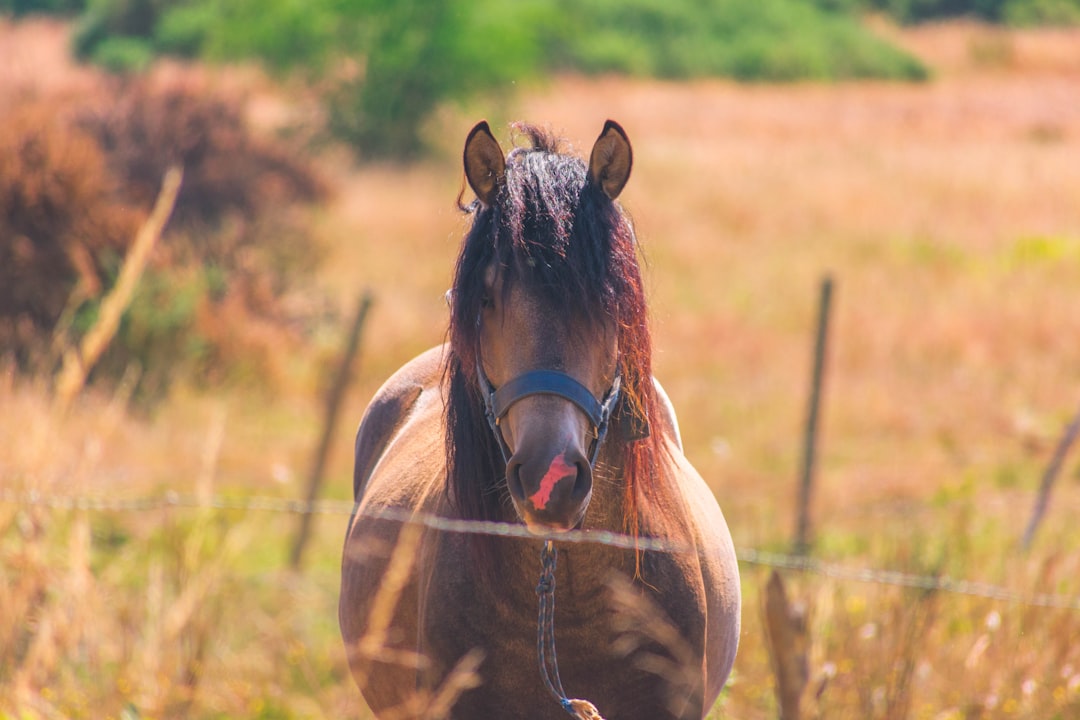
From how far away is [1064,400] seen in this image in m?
11.3

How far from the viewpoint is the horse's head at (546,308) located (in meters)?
2.46

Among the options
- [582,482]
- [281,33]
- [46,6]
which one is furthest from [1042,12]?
[582,482]

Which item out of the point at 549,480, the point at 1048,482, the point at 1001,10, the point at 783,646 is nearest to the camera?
the point at 549,480

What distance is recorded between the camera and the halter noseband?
100 inches

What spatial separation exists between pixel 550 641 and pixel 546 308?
2.70 feet

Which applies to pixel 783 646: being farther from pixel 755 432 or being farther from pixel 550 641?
pixel 755 432

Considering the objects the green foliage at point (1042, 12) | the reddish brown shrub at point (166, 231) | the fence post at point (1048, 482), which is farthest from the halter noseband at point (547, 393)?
the green foliage at point (1042, 12)

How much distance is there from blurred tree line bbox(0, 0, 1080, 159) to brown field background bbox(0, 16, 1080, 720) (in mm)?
1313

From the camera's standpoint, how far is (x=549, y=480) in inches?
94.3

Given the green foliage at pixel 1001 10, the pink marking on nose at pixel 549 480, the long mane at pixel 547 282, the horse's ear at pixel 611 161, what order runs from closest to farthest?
the pink marking on nose at pixel 549 480
the long mane at pixel 547 282
the horse's ear at pixel 611 161
the green foliage at pixel 1001 10

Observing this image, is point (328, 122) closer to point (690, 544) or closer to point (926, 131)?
point (926, 131)

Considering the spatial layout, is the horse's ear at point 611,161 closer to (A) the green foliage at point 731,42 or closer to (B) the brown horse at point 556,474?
(B) the brown horse at point 556,474

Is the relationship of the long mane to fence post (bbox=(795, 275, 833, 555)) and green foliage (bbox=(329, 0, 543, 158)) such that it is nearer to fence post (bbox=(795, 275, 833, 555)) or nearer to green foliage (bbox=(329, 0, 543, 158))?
fence post (bbox=(795, 275, 833, 555))

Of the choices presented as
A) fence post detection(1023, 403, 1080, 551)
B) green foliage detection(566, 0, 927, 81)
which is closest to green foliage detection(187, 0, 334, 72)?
green foliage detection(566, 0, 927, 81)
